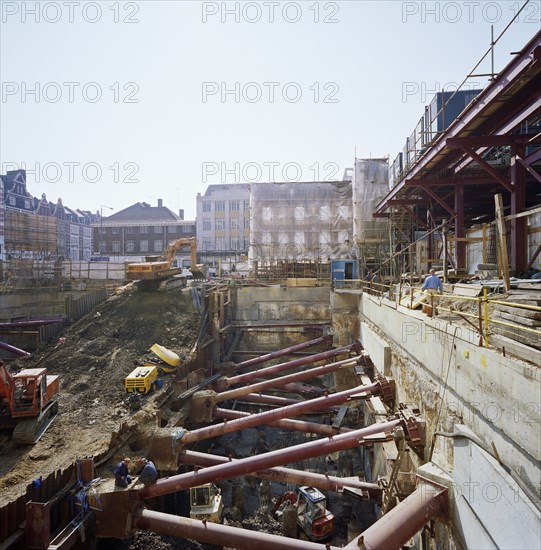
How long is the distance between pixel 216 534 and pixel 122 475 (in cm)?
237

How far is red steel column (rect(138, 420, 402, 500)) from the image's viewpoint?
26.1ft

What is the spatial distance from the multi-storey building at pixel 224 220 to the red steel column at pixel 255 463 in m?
51.1

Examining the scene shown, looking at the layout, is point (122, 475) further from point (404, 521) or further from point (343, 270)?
point (343, 270)

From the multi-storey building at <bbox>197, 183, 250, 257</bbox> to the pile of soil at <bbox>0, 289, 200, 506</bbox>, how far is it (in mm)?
39054

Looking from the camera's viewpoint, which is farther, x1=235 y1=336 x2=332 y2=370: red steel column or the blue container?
the blue container

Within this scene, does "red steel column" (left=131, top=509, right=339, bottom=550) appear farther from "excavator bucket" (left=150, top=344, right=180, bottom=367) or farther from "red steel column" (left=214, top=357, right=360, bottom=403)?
"excavator bucket" (left=150, top=344, right=180, bottom=367)

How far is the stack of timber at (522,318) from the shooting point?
5.30 metres

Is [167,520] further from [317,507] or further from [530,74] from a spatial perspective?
[530,74]

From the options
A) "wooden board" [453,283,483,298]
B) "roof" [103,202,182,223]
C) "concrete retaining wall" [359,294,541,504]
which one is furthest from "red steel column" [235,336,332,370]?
"roof" [103,202,182,223]

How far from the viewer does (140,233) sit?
6038 cm

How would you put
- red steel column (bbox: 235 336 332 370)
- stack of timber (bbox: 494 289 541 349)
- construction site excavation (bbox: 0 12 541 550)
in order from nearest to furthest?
1. stack of timber (bbox: 494 289 541 349)
2. construction site excavation (bbox: 0 12 541 550)
3. red steel column (bbox: 235 336 332 370)

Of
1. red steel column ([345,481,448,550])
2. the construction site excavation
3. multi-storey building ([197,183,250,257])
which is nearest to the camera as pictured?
red steel column ([345,481,448,550])

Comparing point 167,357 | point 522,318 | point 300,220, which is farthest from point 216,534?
point 300,220

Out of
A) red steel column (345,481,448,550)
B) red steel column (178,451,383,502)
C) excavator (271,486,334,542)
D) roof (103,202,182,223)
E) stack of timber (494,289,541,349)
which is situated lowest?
excavator (271,486,334,542)
